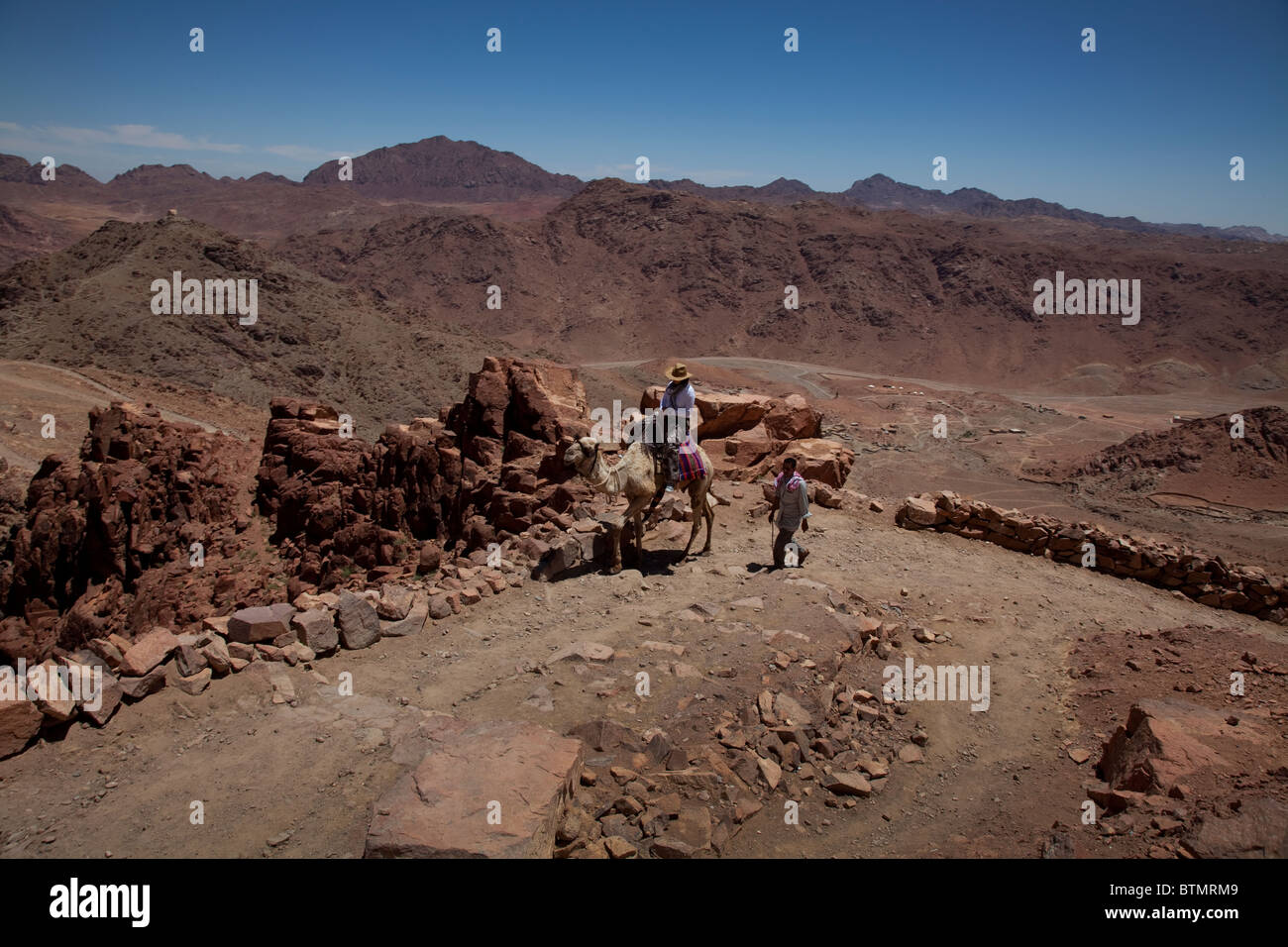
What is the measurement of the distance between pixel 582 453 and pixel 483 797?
564 cm

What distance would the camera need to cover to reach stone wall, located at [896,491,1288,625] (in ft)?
38.1

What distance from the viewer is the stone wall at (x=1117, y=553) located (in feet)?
38.1

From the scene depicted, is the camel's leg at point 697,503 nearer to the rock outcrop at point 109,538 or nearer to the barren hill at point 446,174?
the rock outcrop at point 109,538

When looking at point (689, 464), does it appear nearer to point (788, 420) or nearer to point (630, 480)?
point (630, 480)

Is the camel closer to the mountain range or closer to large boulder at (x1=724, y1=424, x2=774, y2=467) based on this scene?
large boulder at (x1=724, y1=424, x2=774, y2=467)

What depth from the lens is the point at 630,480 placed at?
10117 millimetres

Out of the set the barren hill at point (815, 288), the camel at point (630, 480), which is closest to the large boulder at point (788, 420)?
the camel at point (630, 480)

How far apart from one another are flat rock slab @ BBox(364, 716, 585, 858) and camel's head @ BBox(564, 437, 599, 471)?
4.61 metres

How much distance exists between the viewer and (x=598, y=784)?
548 centimetres

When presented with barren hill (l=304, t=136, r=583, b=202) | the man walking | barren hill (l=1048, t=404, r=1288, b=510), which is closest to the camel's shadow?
the man walking

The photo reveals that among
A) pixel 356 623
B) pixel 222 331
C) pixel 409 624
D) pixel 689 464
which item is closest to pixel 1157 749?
pixel 689 464

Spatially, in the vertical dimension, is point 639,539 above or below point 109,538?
above

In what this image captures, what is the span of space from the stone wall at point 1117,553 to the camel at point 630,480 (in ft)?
16.4

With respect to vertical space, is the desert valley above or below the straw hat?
below
